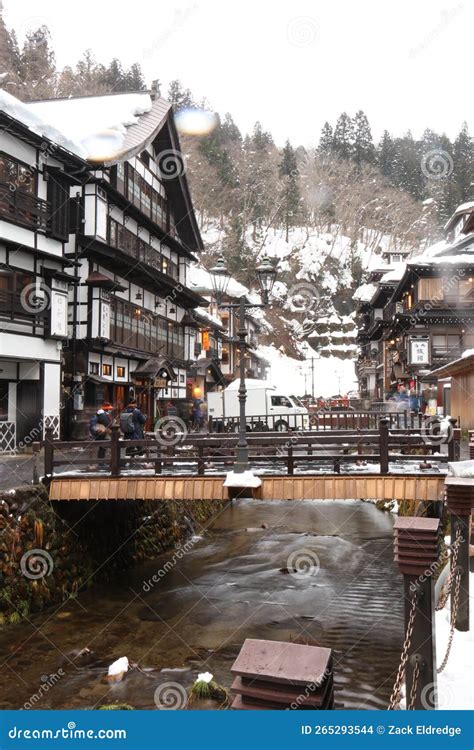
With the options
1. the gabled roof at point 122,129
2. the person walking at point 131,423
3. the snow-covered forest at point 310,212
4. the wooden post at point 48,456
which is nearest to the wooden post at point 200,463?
the wooden post at point 48,456

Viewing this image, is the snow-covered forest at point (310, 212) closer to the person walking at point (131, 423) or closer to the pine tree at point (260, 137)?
the pine tree at point (260, 137)

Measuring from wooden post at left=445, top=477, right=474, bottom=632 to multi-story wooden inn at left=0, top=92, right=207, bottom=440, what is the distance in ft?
61.6

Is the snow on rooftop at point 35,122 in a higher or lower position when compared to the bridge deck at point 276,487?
higher

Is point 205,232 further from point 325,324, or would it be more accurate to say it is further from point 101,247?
point 101,247

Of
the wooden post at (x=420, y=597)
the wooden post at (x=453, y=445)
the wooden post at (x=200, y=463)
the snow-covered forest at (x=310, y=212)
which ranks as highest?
the snow-covered forest at (x=310, y=212)

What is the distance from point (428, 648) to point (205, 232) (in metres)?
92.3

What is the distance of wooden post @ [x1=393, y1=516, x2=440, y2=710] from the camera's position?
20.6 feet

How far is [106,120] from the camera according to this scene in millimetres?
30844

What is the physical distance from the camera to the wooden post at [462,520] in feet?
29.0

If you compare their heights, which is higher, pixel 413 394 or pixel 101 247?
pixel 101 247

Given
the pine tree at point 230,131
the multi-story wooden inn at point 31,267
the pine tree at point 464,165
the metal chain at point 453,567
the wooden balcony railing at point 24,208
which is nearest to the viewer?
the metal chain at point 453,567

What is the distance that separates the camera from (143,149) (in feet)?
106

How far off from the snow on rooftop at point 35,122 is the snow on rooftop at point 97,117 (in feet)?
2.03

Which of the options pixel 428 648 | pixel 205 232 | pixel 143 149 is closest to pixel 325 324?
pixel 205 232
